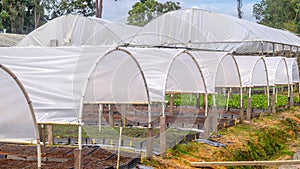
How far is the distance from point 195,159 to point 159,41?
8552mm

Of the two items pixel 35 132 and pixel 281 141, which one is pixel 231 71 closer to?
pixel 281 141

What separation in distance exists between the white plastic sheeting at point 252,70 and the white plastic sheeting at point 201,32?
1817 mm

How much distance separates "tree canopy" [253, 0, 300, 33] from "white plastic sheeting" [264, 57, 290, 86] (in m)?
18.0

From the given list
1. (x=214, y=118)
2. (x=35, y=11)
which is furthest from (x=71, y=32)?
(x=35, y=11)

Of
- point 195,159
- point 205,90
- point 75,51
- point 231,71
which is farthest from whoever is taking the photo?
point 231,71

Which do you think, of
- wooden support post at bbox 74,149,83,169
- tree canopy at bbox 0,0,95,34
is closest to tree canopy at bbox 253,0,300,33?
tree canopy at bbox 0,0,95,34

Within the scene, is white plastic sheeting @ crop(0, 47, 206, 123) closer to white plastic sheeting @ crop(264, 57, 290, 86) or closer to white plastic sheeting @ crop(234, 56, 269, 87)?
white plastic sheeting @ crop(234, 56, 269, 87)

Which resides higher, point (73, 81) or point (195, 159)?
point (73, 81)

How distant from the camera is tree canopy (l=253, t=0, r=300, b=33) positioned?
3533 centimetres

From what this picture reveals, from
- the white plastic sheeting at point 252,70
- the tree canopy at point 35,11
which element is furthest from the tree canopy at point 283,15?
the white plastic sheeting at point 252,70

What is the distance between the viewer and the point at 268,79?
16.0m

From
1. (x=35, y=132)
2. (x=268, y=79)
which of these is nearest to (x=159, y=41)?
(x=268, y=79)

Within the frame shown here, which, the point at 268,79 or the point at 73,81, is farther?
the point at 268,79

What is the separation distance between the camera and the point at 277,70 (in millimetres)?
17031
